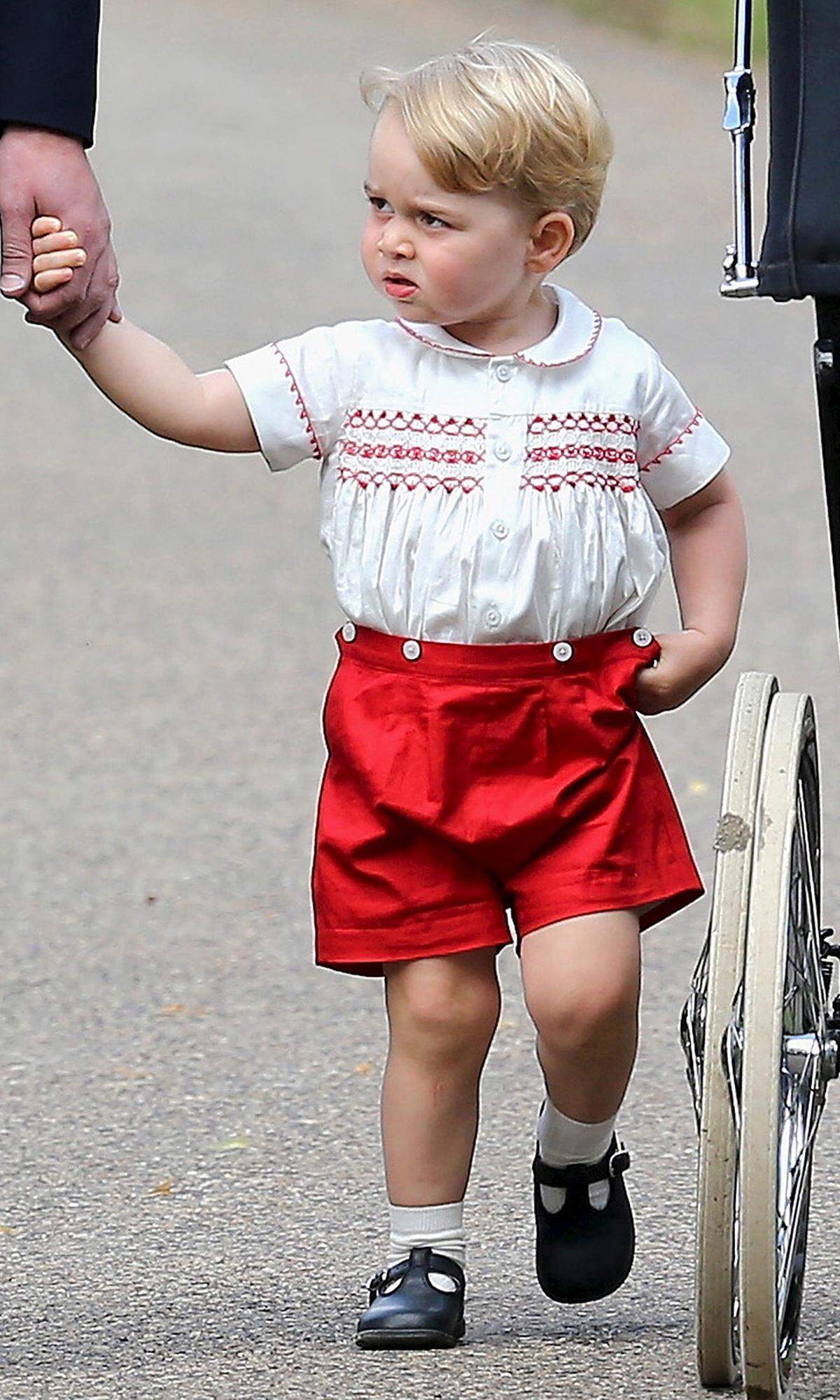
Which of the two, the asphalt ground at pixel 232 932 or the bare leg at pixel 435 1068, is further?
the asphalt ground at pixel 232 932

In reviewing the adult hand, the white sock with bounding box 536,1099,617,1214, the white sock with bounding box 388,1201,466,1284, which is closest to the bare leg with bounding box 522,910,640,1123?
the white sock with bounding box 536,1099,617,1214

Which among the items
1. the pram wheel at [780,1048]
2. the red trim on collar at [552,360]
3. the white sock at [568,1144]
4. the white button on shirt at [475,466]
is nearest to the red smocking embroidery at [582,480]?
the white button on shirt at [475,466]

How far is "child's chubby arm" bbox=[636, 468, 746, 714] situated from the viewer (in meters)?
3.18

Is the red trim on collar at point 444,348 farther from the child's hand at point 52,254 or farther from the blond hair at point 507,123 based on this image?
the child's hand at point 52,254

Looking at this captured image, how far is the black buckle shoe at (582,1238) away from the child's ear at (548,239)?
3.34ft

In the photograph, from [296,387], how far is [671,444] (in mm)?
434

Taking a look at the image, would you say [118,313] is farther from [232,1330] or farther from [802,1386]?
[802,1386]

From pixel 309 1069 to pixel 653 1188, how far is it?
737 mm

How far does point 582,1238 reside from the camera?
3.25 meters

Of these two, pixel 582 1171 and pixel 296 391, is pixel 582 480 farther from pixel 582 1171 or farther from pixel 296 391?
pixel 582 1171

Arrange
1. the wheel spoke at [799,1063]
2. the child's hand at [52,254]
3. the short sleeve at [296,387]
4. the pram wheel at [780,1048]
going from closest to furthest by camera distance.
Answer: the pram wheel at [780,1048] < the wheel spoke at [799,1063] < the child's hand at [52,254] < the short sleeve at [296,387]

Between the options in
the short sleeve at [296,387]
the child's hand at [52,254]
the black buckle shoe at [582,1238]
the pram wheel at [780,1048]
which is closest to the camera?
the pram wheel at [780,1048]

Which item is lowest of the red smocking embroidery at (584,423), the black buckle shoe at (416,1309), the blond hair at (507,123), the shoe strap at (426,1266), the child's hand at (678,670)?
the black buckle shoe at (416,1309)

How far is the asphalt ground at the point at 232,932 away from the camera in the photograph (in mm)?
3256
